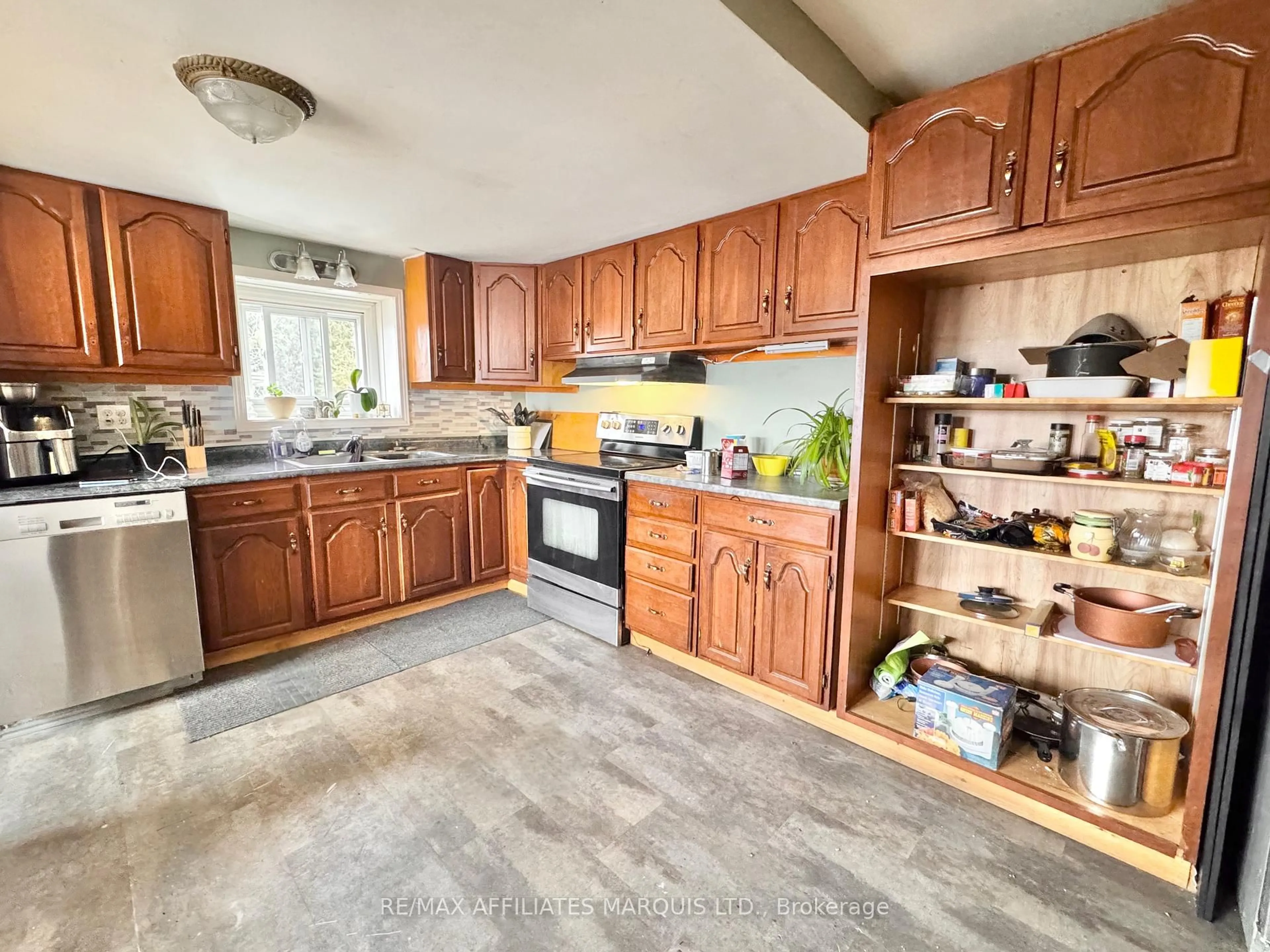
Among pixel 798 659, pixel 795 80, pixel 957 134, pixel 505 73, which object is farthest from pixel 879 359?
pixel 505 73

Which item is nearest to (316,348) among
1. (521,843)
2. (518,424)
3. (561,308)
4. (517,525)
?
(518,424)

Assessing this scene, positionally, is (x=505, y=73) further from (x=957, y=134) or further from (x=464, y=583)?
(x=464, y=583)

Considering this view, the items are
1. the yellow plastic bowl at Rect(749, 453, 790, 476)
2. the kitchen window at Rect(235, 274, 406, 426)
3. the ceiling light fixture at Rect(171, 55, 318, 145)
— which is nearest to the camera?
the ceiling light fixture at Rect(171, 55, 318, 145)

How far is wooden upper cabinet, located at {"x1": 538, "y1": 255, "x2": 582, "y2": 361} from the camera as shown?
10.8ft

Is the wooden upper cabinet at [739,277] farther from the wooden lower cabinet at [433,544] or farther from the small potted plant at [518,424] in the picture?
the wooden lower cabinet at [433,544]

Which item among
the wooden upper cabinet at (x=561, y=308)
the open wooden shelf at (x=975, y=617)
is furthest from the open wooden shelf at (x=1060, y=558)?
the wooden upper cabinet at (x=561, y=308)

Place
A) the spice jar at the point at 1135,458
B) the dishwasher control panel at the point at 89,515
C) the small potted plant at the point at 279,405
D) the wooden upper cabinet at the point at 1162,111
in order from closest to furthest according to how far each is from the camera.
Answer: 1. the wooden upper cabinet at the point at 1162,111
2. the spice jar at the point at 1135,458
3. the dishwasher control panel at the point at 89,515
4. the small potted plant at the point at 279,405

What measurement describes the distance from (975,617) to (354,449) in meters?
3.26

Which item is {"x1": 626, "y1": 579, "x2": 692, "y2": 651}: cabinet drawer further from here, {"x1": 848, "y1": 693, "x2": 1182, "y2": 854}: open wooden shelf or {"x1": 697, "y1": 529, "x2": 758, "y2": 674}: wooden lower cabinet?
{"x1": 848, "y1": 693, "x2": 1182, "y2": 854}: open wooden shelf

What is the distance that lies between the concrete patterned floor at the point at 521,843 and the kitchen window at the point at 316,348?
1.81m

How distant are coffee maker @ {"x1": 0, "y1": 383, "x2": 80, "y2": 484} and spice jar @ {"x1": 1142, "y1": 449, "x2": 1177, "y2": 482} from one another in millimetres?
3976

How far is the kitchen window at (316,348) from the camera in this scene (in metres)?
3.11

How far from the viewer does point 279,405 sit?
303 centimetres

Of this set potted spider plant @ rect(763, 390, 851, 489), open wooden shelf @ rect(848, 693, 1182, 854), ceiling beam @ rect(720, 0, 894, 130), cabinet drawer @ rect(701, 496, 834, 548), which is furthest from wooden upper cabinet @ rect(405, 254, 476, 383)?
open wooden shelf @ rect(848, 693, 1182, 854)
